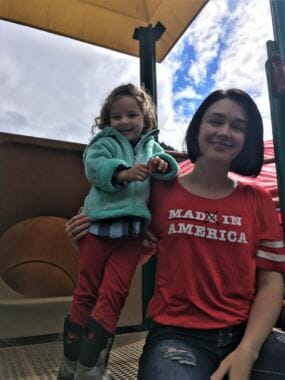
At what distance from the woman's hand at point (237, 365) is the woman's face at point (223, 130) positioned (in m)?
0.48

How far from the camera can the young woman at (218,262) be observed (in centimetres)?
91

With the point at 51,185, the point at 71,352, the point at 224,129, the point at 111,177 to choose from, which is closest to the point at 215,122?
the point at 224,129

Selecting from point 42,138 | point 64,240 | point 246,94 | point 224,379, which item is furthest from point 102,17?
point 224,379

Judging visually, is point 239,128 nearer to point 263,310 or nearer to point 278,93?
point 278,93

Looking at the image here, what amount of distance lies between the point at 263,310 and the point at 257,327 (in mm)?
49

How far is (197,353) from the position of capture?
90cm

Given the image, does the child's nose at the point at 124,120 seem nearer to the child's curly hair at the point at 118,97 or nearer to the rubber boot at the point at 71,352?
the child's curly hair at the point at 118,97

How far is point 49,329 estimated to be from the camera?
1.79 meters

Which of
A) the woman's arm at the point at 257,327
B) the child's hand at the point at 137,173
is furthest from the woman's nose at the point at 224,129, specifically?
the woman's arm at the point at 257,327

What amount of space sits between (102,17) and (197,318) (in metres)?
2.02

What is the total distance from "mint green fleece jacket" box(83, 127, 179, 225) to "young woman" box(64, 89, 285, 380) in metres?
0.05

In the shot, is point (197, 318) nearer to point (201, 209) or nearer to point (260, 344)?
point (260, 344)

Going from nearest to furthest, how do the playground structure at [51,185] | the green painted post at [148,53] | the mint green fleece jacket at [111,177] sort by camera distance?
the mint green fleece jacket at [111,177], the playground structure at [51,185], the green painted post at [148,53]

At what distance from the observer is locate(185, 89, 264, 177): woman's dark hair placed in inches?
43.1
